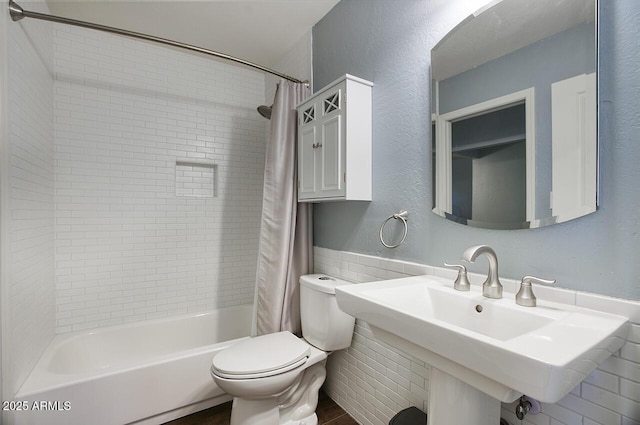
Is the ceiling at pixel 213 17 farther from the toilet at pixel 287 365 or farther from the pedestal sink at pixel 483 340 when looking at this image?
the pedestal sink at pixel 483 340

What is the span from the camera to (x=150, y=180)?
2.44m

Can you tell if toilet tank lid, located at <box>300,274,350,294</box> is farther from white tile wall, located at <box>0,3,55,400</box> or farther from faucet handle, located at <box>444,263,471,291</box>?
white tile wall, located at <box>0,3,55,400</box>

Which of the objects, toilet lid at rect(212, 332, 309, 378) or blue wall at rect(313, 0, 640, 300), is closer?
blue wall at rect(313, 0, 640, 300)

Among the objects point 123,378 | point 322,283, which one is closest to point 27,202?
point 123,378

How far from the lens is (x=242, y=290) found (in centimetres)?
286

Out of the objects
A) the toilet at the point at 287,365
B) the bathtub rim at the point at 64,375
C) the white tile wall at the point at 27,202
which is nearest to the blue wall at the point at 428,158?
the toilet at the point at 287,365

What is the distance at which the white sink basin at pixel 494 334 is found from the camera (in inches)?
24.1

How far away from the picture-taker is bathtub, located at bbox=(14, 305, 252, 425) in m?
1.51

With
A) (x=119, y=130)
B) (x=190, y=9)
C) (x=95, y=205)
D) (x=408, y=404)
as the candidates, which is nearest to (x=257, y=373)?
(x=408, y=404)

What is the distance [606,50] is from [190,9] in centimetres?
223

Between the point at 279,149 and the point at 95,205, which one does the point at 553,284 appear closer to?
the point at 279,149

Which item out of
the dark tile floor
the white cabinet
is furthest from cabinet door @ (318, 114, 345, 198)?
the dark tile floor

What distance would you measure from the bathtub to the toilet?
1.36ft

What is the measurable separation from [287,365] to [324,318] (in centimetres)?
33
